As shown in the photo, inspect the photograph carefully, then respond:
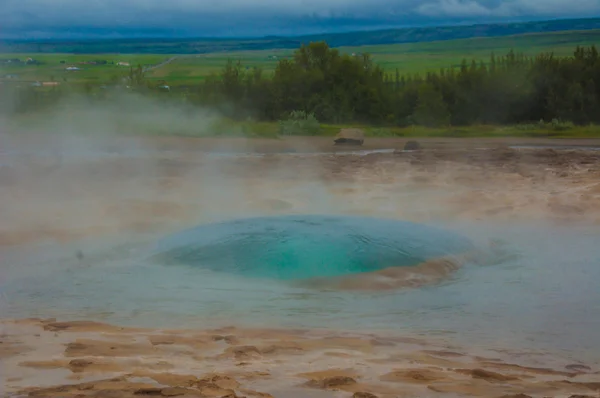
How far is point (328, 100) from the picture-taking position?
53.0 ft

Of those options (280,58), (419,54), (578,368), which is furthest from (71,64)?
(578,368)

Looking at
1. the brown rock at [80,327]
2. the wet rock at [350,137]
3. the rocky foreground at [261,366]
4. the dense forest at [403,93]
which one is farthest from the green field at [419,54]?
the rocky foreground at [261,366]

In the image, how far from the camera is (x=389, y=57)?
61.2ft

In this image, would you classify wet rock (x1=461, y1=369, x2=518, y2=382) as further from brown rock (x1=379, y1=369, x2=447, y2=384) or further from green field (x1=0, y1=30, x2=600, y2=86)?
green field (x1=0, y1=30, x2=600, y2=86)

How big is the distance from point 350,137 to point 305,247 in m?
8.68

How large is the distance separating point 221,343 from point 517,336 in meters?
1.68

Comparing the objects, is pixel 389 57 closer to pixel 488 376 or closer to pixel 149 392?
pixel 488 376

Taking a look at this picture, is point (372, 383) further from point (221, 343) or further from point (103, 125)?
point (103, 125)

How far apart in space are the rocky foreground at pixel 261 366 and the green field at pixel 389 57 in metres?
11.2

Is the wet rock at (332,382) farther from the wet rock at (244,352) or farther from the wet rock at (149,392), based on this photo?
the wet rock at (149,392)

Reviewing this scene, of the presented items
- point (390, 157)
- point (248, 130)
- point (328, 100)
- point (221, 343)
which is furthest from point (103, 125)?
point (221, 343)

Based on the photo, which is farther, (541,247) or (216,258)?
(541,247)

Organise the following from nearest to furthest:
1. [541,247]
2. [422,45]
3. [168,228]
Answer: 1. [541,247]
2. [168,228]
3. [422,45]

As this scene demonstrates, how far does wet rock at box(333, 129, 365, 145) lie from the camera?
46.8ft
